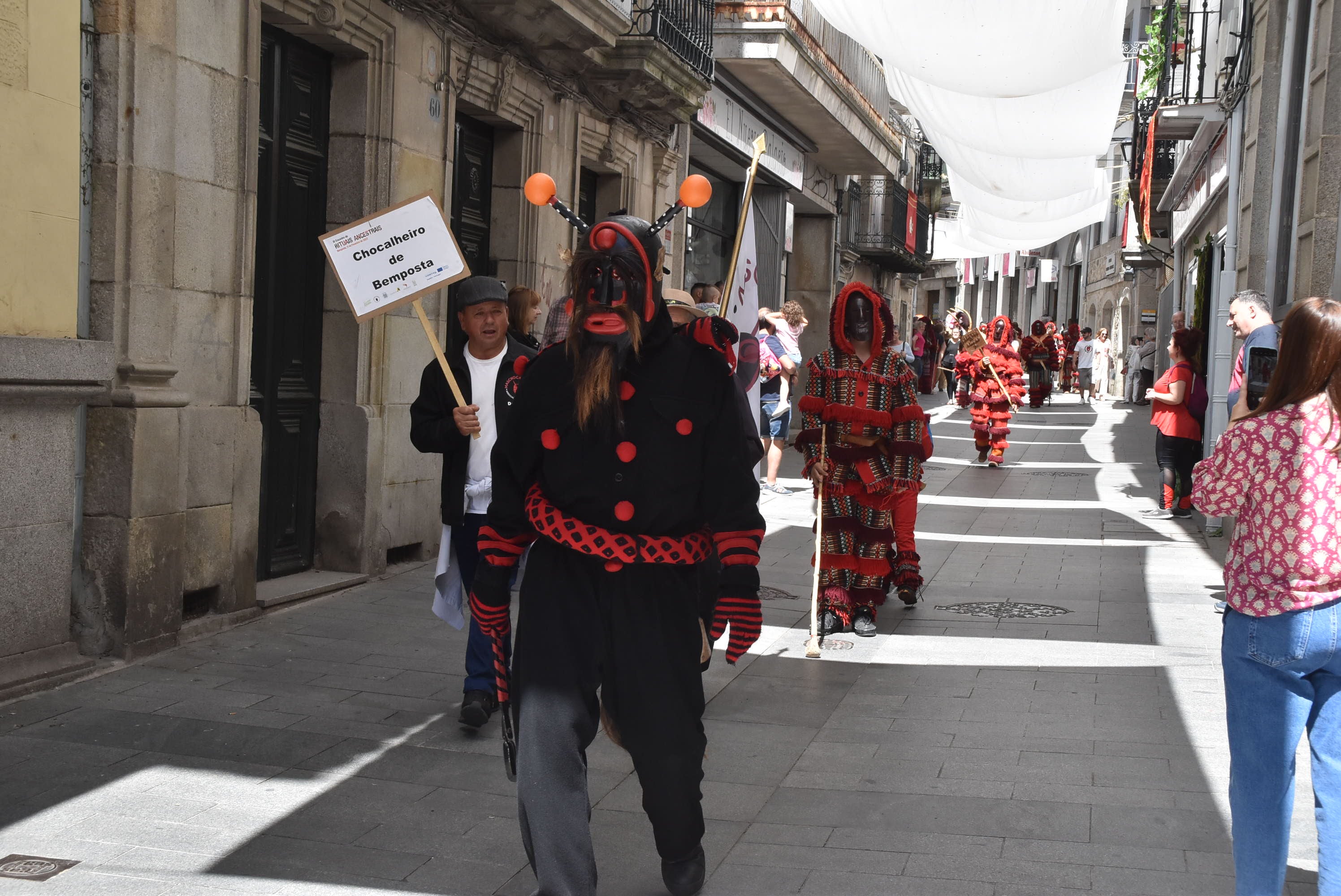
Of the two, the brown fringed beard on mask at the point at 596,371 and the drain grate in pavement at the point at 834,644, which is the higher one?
the brown fringed beard on mask at the point at 596,371

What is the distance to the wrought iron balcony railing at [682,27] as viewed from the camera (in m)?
13.4

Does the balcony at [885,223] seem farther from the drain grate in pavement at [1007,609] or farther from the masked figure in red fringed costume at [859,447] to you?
the masked figure in red fringed costume at [859,447]

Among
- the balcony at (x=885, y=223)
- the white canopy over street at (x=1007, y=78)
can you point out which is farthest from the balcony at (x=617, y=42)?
the balcony at (x=885, y=223)

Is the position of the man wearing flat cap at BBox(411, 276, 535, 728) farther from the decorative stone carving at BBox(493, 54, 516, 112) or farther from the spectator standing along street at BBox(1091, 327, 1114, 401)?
the spectator standing along street at BBox(1091, 327, 1114, 401)

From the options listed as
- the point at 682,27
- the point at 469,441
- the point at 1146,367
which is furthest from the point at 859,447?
the point at 1146,367

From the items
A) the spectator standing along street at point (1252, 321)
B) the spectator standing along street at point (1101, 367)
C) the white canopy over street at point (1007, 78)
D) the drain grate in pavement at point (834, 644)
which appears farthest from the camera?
the spectator standing along street at point (1101, 367)

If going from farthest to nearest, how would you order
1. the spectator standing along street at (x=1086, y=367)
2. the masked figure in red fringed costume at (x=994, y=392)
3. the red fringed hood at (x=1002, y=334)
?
the spectator standing along street at (x=1086, y=367) → the red fringed hood at (x=1002, y=334) → the masked figure in red fringed costume at (x=994, y=392)

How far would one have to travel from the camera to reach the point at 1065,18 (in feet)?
29.9

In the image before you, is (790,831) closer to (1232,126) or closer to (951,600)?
(951,600)

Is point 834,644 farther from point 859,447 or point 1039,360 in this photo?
point 1039,360

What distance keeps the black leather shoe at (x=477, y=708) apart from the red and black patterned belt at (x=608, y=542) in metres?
1.99

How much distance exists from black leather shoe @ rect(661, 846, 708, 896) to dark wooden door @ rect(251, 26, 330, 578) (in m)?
5.00

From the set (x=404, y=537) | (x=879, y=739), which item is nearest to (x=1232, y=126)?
(x=404, y=537)

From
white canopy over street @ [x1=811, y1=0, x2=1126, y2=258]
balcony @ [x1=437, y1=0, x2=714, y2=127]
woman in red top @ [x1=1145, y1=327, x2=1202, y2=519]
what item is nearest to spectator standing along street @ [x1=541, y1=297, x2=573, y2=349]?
balcony @ [x1=437, y1=0, x2=714, y2=127]
